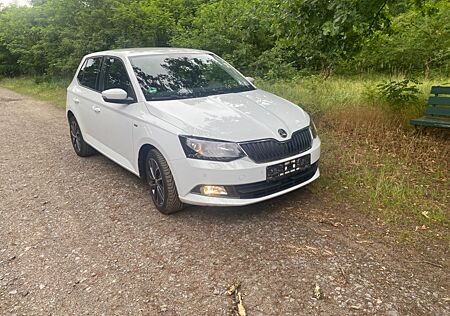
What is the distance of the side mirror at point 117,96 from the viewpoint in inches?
144

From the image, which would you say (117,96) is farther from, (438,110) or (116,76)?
(438,110)

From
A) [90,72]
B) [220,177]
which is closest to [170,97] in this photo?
[220,177]

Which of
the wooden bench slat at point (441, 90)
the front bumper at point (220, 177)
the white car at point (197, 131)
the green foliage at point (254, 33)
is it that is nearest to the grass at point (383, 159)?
the wooden bench slat at point (441, 90)

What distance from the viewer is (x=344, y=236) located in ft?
9.97

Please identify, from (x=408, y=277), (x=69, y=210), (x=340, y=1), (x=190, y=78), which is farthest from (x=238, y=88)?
(x=408, y=277)

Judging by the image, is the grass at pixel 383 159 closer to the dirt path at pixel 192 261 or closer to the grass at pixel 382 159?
the grass at pixel 382 159

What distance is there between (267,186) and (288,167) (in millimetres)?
282

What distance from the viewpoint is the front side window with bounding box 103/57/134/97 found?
12.8 feet

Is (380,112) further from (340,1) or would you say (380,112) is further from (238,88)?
(238,88)

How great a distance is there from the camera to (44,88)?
607 inches

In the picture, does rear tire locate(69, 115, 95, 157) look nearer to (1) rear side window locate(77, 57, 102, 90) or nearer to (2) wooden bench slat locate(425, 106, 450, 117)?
(1) rear side window locate(77, 57, 102, 90)

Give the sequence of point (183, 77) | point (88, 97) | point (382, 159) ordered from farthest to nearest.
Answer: point (88, 97) < point (382, 159) < point (183, 77)

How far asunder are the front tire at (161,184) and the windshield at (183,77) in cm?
69

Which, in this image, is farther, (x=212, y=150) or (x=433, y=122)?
(x=433, y=122)
